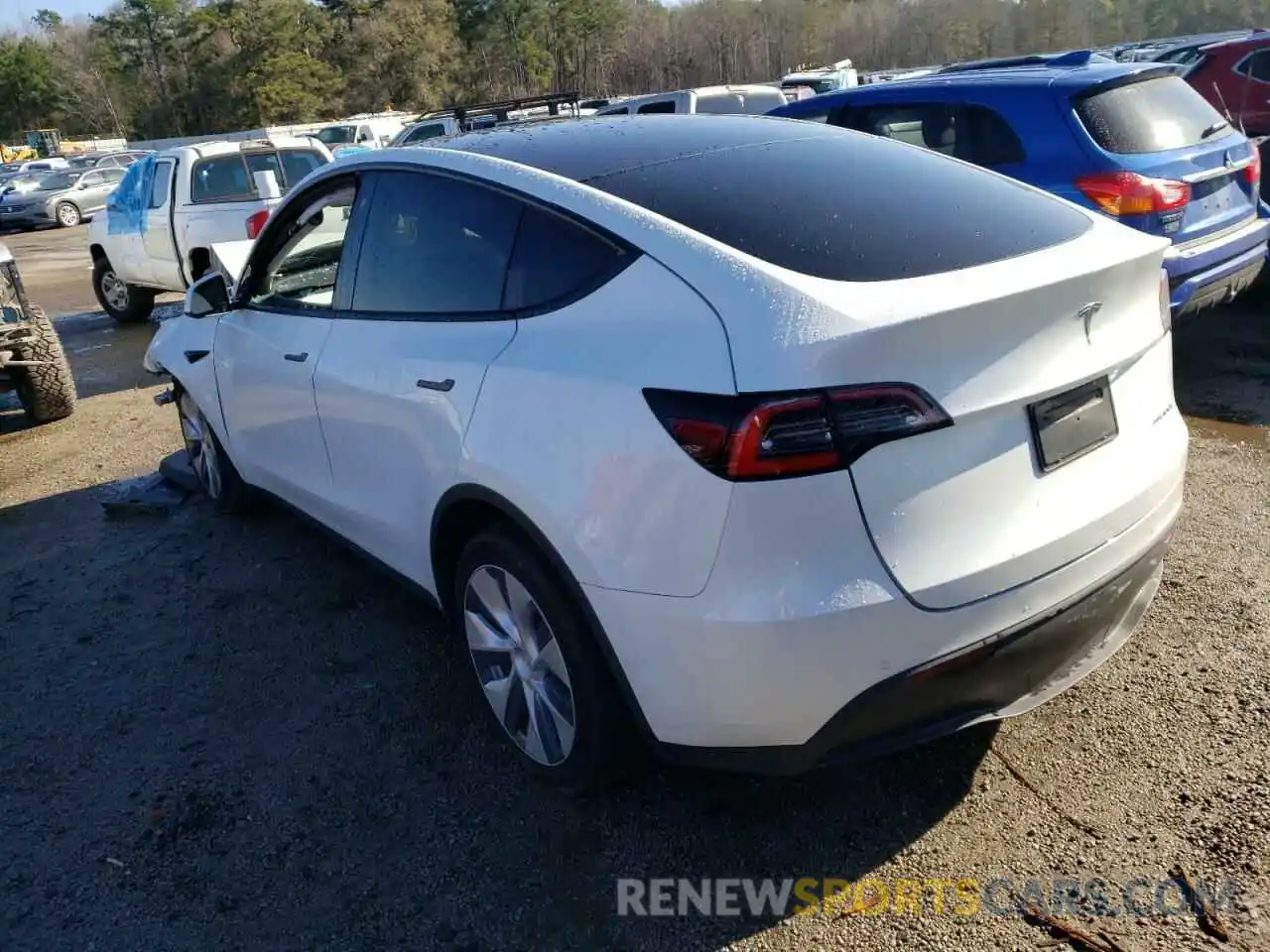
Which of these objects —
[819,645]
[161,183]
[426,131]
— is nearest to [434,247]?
[819,645]

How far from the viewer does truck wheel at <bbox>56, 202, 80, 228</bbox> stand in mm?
28000

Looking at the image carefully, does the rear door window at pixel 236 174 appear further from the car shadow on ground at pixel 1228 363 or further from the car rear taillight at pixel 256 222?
the car shadow on ground at pixel 1228 363

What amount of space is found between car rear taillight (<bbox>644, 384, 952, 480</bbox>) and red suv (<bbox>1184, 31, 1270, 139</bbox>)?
1033 centimetres

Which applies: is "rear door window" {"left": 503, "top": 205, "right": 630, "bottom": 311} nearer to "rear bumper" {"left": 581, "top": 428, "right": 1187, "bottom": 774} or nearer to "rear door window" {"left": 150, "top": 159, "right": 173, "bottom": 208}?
"rear bumper" {"left": 581, "top": 428, "right": 1187, "bottom": 774}

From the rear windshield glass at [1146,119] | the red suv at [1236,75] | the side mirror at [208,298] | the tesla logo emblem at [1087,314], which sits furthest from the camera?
the red suv at [1236,75]

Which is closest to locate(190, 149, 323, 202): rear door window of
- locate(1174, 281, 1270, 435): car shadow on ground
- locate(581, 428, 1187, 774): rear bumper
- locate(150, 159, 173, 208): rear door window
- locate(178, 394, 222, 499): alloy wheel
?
locate(150, 159, 173, 208): rear door window

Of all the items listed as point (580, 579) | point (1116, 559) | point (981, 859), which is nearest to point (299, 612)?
point (580, 579)

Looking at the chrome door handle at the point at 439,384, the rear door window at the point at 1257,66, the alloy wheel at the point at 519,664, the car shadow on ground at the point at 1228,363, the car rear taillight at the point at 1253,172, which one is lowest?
the car shadow on ground at the point at 1228,363

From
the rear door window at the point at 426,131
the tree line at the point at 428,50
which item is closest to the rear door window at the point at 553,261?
the rear door window at the point at 426,131

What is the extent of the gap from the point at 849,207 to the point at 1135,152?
3.62m

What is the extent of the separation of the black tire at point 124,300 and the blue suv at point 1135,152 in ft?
28.9

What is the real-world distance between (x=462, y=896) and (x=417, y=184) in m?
2.10

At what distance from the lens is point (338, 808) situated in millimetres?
2895

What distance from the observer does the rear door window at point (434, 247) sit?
2.87m
